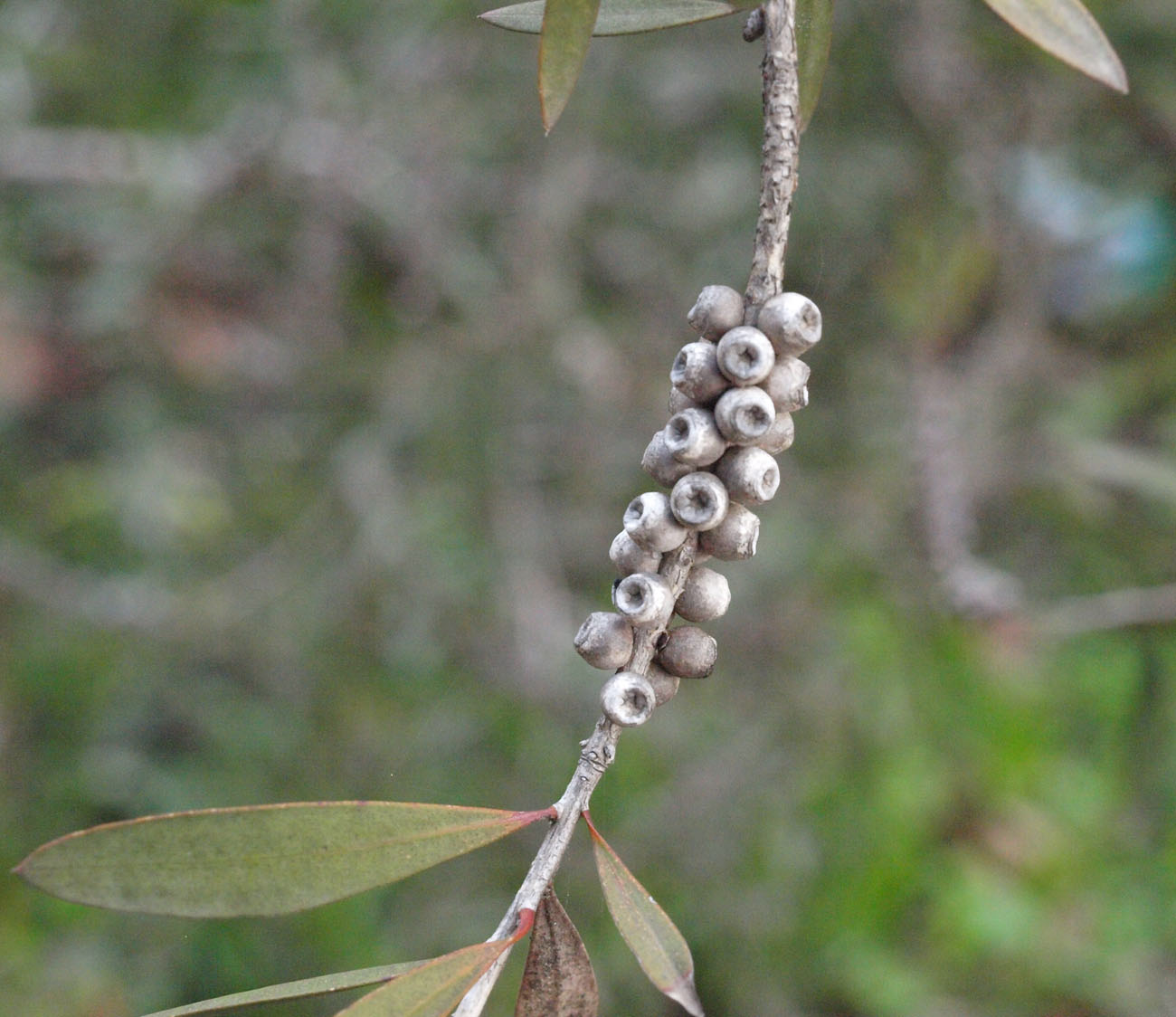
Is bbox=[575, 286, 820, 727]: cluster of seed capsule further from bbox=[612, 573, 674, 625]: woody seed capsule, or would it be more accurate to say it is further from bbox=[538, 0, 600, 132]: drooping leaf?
bbox=[538, 0, 600, 132]: drooping leaf

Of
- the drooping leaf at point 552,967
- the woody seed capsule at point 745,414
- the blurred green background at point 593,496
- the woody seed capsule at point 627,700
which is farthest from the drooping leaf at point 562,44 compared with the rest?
the blurred green background at point 593,496

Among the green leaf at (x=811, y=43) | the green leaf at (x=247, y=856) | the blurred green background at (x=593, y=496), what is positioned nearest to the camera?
the green leaf at (x=247, y=856)

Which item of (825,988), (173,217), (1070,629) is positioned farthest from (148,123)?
(825,988)

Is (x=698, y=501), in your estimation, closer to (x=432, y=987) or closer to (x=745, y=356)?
(x=745, y=356)

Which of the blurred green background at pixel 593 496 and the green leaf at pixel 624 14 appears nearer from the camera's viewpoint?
the green leaf at pixel 624 14

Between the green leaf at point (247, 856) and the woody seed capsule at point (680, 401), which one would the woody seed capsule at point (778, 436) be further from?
the green leaf at point (247, 856)

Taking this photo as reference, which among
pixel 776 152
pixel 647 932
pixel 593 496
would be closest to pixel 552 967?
pixel 647 932
